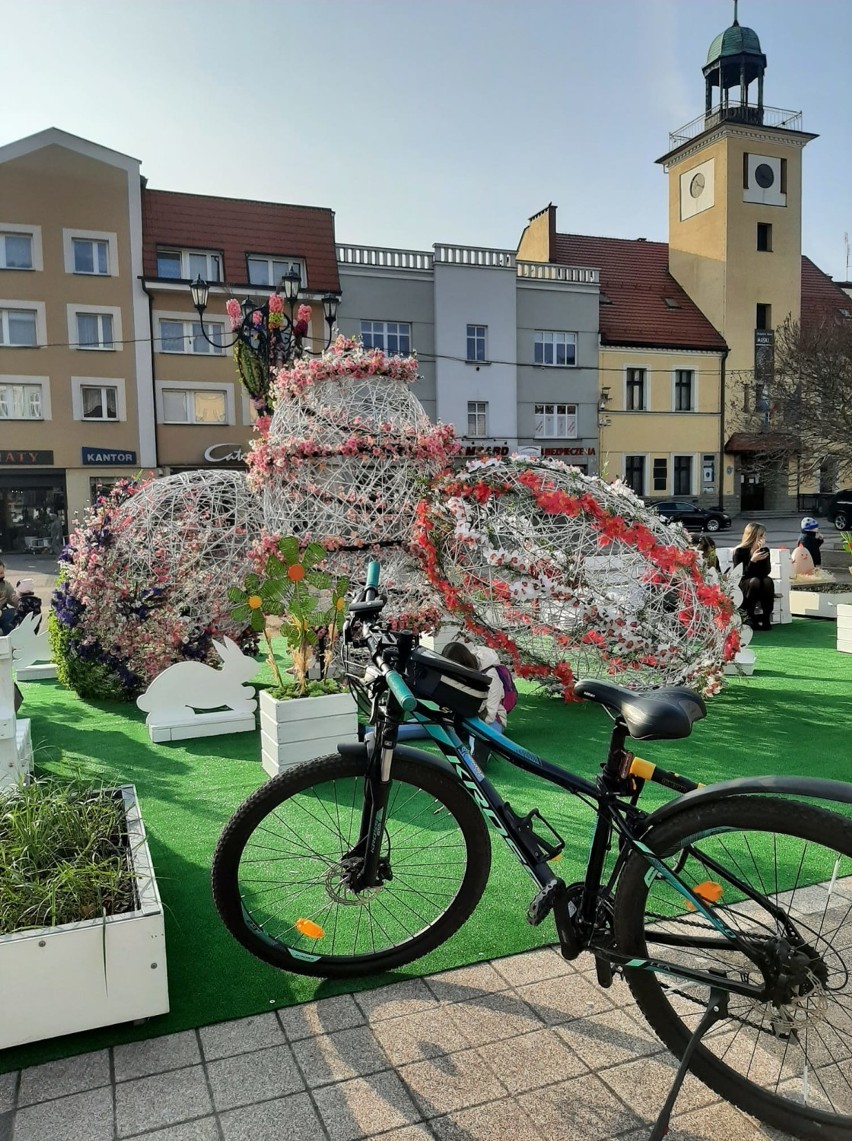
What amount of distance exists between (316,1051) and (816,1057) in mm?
1457

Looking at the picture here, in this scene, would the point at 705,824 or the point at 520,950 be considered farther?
the point at 520,950

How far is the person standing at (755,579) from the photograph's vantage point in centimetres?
1009

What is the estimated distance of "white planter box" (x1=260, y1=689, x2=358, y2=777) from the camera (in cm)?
494

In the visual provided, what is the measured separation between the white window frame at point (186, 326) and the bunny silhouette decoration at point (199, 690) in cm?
2169

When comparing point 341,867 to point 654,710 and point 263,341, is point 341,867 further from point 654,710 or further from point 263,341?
point 263,341

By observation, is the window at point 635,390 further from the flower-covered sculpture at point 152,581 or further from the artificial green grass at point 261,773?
the flower-covered sculpture at point 152,581

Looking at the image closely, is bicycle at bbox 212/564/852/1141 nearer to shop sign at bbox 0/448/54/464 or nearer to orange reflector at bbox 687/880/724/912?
orange reflector at bbox 687/880/724/912

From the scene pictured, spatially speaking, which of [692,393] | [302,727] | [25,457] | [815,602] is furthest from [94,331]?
[302,727]

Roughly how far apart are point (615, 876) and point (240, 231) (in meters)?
28.3

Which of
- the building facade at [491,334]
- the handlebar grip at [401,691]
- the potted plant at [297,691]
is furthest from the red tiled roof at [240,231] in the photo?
the handlebar grip at [401,691]

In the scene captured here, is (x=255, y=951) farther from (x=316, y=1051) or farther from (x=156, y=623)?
(x=156, y=623)

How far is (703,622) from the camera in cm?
614

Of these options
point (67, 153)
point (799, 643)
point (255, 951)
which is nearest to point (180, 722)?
point (255, 951)

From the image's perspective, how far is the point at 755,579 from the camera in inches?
401
